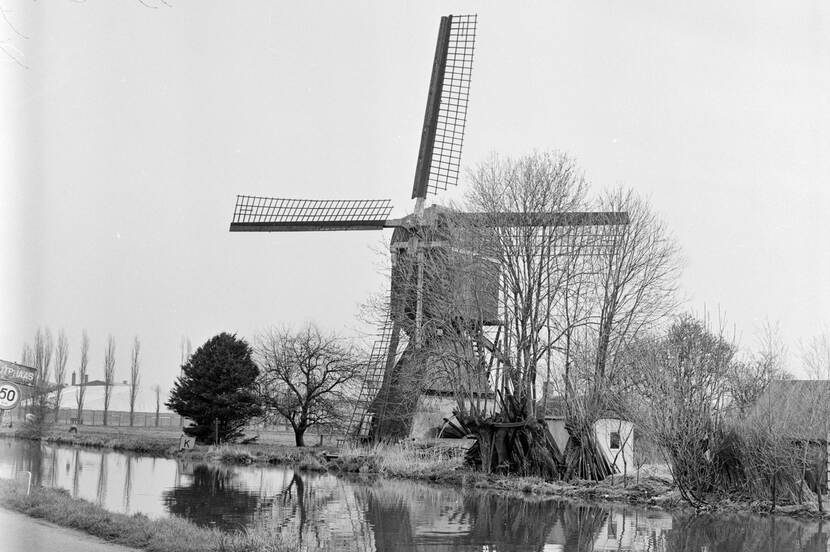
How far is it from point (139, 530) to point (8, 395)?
12.1 feet

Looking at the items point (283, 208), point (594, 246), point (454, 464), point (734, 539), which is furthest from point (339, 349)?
point (734, 539)

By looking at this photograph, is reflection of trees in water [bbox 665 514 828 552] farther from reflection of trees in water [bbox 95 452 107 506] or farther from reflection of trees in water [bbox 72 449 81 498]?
reflection of trees in water [bbox 72 449 81 498]

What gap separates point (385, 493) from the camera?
21.9 m

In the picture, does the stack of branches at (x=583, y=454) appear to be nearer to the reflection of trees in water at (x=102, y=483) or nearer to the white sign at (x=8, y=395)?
the reflection of trees in water at (x=102, y=483)

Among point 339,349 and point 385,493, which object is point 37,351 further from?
point 385,493

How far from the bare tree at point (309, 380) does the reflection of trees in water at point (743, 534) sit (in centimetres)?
2413

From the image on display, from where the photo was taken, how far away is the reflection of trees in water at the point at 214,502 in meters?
15.8

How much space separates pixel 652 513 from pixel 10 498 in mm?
11770

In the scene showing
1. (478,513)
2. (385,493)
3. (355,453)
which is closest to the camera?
(478,513)

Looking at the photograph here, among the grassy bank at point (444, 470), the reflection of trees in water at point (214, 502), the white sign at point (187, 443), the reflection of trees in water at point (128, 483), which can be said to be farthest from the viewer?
the white sign at point (187, 443)

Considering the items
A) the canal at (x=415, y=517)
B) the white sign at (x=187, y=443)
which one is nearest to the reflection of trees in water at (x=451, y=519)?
the canal at (x=415, y=517)

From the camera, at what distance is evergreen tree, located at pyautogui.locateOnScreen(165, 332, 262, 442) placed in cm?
4088

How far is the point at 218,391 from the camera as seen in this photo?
41.0m

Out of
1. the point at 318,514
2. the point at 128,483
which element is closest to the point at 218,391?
the point at 128,483
